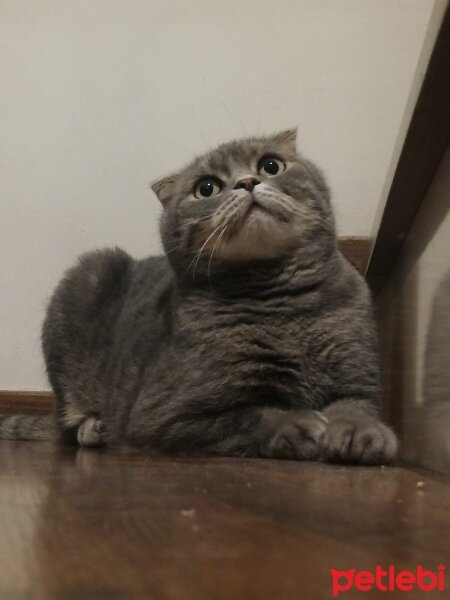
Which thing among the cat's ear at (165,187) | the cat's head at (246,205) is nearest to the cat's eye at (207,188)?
the cat's head at (246,205)

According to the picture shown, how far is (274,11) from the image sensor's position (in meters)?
1.98

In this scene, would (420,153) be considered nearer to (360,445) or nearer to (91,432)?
(360,445)

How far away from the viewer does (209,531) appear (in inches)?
20.4

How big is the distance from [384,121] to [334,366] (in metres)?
0.96

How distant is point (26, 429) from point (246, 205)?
2.82ft

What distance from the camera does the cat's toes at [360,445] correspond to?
102 cm

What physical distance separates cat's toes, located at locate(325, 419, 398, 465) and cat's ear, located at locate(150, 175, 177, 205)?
75 centimetres

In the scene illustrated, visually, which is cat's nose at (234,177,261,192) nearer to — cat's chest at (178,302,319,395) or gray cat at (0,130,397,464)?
gray cat at (0,130,397,464)

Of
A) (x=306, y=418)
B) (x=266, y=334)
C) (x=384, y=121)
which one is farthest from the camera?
(x=384, y=121)

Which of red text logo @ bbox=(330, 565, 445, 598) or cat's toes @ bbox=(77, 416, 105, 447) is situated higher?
red text logo @ bbox=(330, 565, 445, 598)

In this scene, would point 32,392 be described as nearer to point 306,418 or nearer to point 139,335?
point 139,335

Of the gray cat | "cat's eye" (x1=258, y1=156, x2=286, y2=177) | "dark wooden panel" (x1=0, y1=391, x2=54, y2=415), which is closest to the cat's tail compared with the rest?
the gray cat

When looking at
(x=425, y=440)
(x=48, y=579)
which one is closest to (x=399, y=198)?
(x=425, y=440)

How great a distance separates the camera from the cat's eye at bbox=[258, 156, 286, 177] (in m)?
1.44
